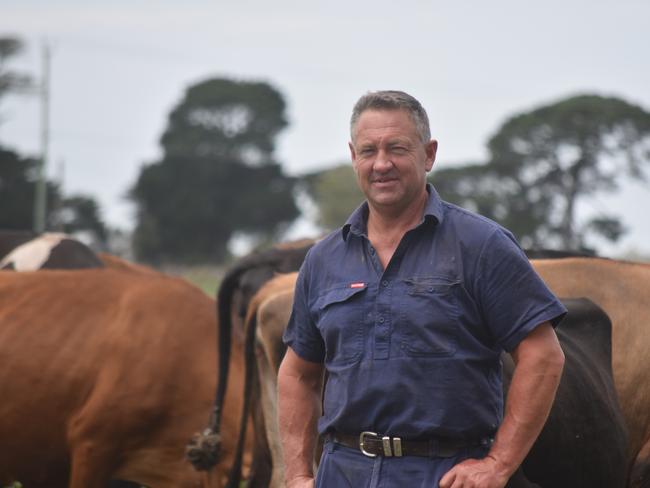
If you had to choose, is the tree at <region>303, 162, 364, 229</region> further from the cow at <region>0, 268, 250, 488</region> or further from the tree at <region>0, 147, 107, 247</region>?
the cow at <region>0, 268, 250, 488</region>

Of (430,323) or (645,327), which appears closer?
(430,323)

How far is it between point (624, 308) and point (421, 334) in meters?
3.44

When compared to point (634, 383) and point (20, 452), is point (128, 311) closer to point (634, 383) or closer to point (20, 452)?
point (20, 452)

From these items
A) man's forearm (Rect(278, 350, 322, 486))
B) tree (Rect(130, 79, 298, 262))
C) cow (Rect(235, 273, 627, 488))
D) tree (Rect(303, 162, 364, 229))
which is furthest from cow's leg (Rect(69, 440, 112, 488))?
tree (Rect(303, 162, 364, 229))

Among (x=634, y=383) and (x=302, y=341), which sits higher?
(x=302, y=341)

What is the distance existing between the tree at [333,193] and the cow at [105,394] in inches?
2554

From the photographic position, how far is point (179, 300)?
7973 millimetres

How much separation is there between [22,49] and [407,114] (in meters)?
57.7

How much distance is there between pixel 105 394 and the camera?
7504mm

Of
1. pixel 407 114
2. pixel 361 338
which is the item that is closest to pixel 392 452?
pixel 361 338

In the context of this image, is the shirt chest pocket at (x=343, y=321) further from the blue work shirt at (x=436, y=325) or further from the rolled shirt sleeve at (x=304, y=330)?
the rolled shirt sleeve at (x=304, y=330)

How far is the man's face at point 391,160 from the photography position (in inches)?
161

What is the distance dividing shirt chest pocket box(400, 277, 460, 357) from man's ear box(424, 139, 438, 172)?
40cm

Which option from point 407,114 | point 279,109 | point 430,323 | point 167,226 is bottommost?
point 167,226
